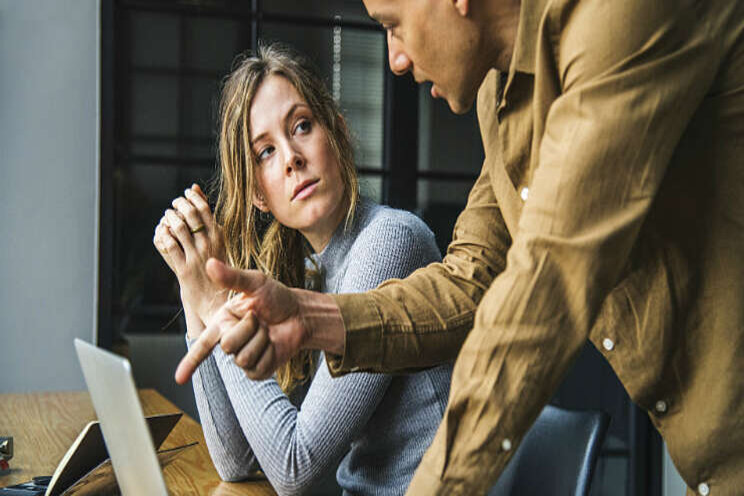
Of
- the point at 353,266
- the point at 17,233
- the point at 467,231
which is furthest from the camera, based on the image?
the point at 17,233

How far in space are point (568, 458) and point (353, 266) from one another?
1.65 ft

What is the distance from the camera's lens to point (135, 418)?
0.69 metres

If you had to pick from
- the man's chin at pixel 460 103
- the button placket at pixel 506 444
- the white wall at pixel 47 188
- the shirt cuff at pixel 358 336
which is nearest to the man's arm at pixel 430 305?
the shirt cuff at pixel 358 336

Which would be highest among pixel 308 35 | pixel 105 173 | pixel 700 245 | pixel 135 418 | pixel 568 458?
pixel 308 35

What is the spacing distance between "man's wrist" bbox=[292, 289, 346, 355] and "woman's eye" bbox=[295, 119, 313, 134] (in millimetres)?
749

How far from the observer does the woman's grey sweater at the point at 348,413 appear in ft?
4.43

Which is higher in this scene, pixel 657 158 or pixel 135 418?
pixel 657 158

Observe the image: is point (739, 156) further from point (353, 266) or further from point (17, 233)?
point (17, 233)

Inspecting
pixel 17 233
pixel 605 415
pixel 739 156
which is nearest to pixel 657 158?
pixel 739 156

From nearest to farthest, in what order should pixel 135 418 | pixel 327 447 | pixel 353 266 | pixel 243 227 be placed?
pixel 135 418 < pixel 327 447 < pixel 353 266 < pixel 243 227

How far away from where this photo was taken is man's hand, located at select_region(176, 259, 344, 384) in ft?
2.92

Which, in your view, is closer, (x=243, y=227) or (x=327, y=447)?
(x=327, y=447)

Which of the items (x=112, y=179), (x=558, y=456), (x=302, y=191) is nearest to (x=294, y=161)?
(x=302, y=191)

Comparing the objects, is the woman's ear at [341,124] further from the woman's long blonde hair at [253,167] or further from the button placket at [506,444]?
the button placket at [506,444]
